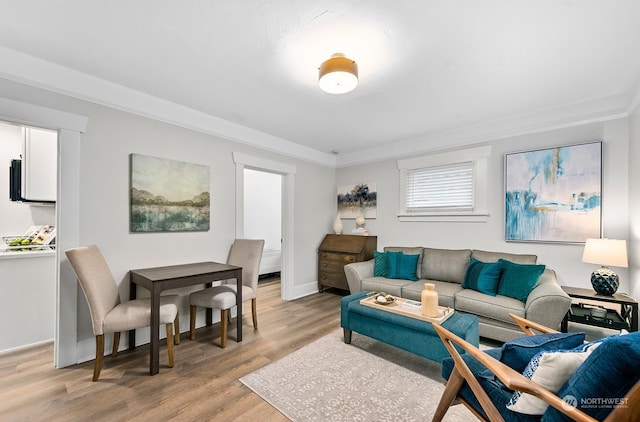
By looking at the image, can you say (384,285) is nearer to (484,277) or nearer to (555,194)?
(484,277)

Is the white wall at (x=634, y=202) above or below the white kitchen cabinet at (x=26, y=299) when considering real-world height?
above

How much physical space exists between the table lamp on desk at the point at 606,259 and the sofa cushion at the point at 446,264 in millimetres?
1198

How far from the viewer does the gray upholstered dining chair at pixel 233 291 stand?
9.28ft

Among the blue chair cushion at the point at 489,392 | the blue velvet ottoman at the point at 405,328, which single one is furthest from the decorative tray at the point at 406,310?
the blue chair cushion at the point at 489,392

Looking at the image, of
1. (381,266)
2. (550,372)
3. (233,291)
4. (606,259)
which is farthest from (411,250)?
(550,372)

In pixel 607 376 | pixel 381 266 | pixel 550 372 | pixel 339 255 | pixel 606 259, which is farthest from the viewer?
pixel 339 255

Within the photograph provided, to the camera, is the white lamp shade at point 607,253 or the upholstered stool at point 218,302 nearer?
the white lamp shade at point 607,253

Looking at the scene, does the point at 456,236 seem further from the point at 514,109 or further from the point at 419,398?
the point at 419,398

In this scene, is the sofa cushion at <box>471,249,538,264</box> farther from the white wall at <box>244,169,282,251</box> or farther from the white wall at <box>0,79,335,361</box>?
the white wall at <box>244,169,282,251</box>

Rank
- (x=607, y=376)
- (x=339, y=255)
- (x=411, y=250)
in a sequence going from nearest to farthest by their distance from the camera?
(x=607, y=376) < (x=411, y=250) < (x=339, y=255)

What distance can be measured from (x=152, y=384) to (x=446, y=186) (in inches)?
162

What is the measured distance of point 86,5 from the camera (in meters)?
1.69

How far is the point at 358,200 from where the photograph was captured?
5.08 metres
